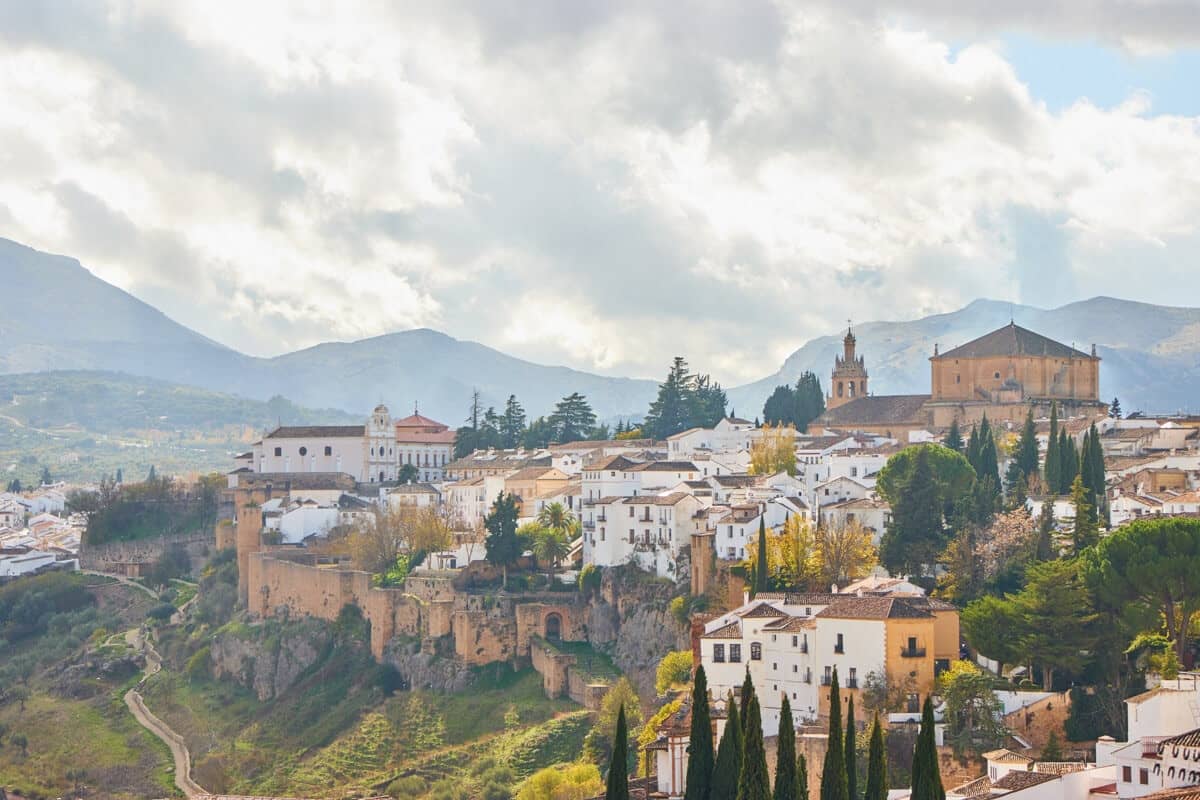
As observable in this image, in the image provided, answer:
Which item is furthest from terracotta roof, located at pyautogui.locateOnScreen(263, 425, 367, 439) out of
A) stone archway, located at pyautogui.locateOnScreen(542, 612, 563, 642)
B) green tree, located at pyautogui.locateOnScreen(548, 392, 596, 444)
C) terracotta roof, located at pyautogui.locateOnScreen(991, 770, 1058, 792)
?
terracotta roof, located at pyautogui.locateOnScreen(991, 770, 1058, 792)

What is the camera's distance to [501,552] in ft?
221

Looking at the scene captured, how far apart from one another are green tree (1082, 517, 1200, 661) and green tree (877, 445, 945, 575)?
1062 centimetres

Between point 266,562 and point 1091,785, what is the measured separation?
1902 inches

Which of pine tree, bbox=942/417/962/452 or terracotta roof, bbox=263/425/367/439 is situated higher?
terracotta roof, bbox=263/425/367/439

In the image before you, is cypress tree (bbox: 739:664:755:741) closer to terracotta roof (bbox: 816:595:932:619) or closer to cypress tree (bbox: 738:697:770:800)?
cypress tree (bbox: 738:697:770:800)

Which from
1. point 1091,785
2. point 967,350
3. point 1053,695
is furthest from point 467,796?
point 967,350

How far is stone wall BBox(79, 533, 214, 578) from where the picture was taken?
92250 mm

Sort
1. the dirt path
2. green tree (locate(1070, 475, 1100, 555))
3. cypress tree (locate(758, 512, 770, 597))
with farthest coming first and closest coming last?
the dirt path, cypress tree (locate(758, 512, 770, 597)), green tree (locate(1070, 475, 1100, 555))

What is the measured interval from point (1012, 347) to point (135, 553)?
4308cm

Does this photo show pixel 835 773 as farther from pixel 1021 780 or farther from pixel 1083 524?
pixel 1083 524

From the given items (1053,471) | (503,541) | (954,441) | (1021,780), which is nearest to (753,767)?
(1021,780)

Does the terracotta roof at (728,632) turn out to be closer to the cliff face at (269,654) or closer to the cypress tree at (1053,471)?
the cypress tree at (1053,471)

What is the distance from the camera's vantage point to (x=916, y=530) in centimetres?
5541

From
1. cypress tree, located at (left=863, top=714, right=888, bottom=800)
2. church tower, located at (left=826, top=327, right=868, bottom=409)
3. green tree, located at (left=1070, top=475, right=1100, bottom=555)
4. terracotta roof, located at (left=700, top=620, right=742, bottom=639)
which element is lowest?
cypress tree, located at (left=863, top=714, right=888, bottom=800)
